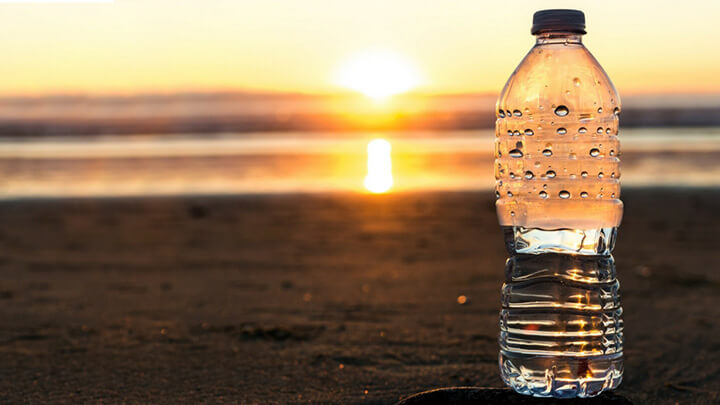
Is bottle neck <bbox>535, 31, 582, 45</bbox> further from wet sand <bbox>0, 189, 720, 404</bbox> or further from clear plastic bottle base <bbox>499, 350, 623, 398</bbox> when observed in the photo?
wet sand <bbox>0, 189, 720, 404</bbox>

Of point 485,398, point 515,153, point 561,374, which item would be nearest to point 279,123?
point 515,153

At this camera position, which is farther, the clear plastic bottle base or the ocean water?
the ocean water

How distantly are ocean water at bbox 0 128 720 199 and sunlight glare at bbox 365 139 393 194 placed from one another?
145 mm

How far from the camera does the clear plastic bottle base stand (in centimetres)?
263

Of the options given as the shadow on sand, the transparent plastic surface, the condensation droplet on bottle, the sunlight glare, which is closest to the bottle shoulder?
the transparent plastic surface

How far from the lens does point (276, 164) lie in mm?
14445

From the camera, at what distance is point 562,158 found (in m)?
2.87

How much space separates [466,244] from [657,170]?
296 inches

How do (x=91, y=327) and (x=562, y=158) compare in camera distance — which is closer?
(x=562, y=158)

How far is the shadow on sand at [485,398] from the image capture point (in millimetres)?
2389

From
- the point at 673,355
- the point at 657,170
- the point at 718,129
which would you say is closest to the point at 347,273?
the point at 673,355

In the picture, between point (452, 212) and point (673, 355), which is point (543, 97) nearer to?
point (673, 355)

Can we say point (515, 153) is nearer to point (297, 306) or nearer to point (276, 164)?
point (297, 306)

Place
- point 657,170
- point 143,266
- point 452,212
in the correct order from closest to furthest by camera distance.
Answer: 1. point 143,266
2. point 452,212
3. point 657,170
